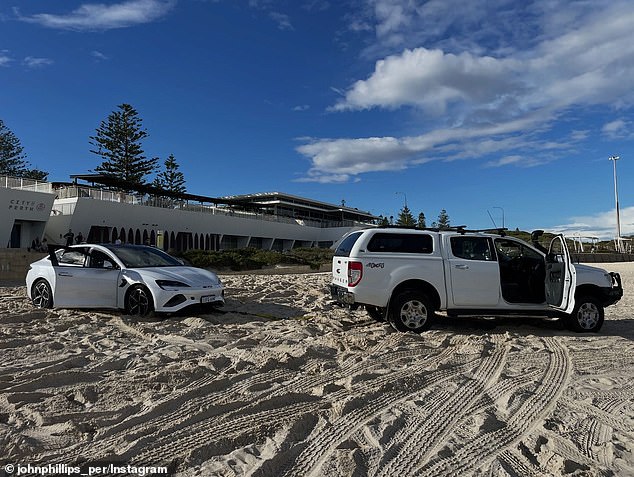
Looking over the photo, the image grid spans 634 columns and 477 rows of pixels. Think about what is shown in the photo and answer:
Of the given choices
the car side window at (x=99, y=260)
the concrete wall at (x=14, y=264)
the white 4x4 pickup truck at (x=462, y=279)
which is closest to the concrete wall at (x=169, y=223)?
the concrete wall at (x=14, y=264)

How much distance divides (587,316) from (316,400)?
20.3 feet

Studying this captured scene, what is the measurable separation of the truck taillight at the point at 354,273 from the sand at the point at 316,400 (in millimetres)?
881

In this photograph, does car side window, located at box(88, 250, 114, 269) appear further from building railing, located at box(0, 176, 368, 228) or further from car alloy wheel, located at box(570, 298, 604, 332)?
building railing, located at box(0, 176, 368, 228)

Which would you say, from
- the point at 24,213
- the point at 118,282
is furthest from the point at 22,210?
the point at 118,282

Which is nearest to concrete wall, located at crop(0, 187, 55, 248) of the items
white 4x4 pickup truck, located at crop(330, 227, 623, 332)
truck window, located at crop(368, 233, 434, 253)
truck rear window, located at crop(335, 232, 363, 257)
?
truck rear window, located at crop(335, 232, 363, 257)

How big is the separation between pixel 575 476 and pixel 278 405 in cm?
241

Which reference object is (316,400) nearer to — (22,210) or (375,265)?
(375,265)

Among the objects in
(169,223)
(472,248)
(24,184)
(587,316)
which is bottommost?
(587,316)

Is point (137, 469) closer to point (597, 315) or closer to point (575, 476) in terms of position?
point (575, 476)

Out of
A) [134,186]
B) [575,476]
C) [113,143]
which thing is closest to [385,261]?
[575,476]

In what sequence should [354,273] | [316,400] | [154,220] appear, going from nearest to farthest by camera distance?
[316,400] < [354,273] < [154,220]

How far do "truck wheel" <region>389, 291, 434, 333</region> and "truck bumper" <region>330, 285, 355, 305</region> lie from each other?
28.6 inches

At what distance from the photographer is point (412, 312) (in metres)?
8.18

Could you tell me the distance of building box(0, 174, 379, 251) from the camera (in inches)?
1292
